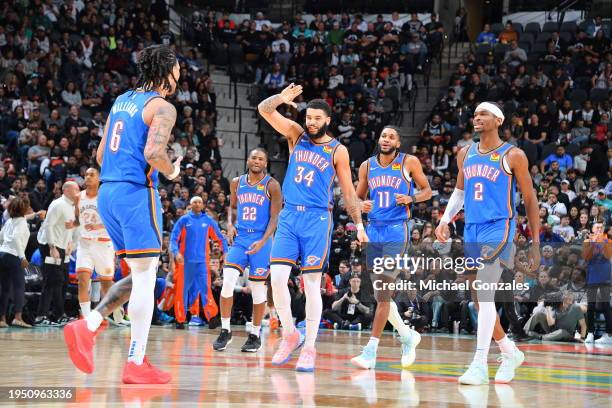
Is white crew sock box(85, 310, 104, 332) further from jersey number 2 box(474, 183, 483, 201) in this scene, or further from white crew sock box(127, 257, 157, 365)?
jersey number 2 box(474, 183, 483, 201)

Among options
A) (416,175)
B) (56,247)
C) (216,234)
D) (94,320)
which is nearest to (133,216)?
(94,320)

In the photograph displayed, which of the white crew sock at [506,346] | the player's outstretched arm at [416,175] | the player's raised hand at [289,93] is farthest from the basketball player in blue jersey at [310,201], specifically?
the white crew sock at [506,346]

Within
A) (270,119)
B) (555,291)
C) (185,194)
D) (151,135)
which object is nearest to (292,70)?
(185,194)

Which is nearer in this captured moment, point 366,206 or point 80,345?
point 80,345

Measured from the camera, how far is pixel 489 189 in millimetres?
7766

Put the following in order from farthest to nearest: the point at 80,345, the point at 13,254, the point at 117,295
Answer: the point at 13,254
the point at 117,295
the point at 80,345

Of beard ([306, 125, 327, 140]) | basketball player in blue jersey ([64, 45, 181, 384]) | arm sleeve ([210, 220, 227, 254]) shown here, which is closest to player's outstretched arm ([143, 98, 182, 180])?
basketball player in blue jersey ([64, 45, 181, 384])

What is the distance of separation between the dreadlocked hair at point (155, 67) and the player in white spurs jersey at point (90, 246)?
226 inches

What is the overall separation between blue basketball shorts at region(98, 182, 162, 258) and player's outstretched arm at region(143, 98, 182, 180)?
26cm

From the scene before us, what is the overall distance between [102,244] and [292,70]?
39.3 feet

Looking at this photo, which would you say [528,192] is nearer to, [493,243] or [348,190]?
[493,243]

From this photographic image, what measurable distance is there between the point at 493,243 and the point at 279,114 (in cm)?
221

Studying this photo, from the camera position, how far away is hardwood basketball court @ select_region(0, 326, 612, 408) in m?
6.19

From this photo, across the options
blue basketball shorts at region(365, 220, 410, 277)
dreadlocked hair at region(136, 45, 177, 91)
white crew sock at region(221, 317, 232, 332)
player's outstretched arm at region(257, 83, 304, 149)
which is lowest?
white crew sock at region(221, 317, 232, 332)
